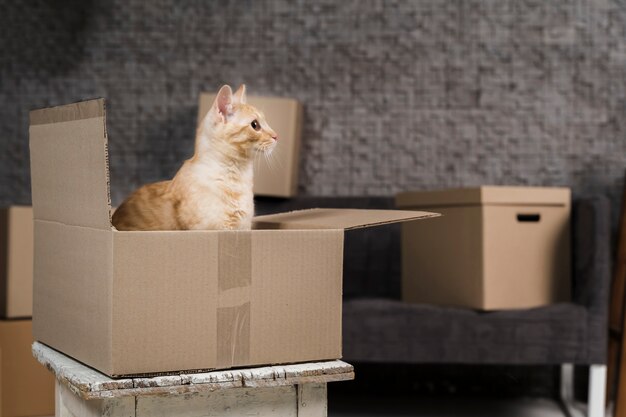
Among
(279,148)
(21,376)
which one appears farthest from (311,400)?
(279,148)

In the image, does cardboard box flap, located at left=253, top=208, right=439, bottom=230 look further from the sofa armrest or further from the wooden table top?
the sofa armrest

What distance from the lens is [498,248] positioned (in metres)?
2.27

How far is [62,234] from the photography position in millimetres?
1102

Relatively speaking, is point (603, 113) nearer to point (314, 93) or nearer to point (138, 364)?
point (314, 93)

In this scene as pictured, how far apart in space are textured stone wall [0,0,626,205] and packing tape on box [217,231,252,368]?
6.29 ft

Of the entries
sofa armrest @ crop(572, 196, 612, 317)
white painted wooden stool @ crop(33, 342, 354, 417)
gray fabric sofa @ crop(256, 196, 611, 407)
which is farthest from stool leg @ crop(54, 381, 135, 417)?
sofa armrest @ crop(572, 196, 612, 317)

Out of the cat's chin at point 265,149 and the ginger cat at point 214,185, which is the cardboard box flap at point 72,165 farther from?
the cat's chin at point 265,149

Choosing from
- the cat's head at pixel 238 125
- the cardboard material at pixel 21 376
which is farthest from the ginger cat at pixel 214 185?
the cardboard material at pixel 21 376

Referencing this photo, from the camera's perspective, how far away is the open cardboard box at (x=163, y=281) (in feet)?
3.13

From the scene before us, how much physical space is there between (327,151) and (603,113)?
105 cm

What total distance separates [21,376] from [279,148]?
1129 millimetres

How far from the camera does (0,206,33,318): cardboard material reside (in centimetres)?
229

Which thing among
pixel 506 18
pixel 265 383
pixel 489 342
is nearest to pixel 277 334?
pixel 265 383

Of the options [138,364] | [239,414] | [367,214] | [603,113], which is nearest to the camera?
[138,364]
